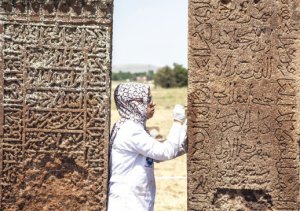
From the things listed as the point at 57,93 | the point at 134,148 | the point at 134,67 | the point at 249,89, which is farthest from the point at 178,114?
the point at 134,67

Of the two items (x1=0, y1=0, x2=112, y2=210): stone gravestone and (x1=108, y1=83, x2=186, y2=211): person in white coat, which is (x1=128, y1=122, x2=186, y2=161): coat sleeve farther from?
(x1=0, y1=0, x2=112, y2=210): stone gravestone

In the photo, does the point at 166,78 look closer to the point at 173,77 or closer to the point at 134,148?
the point at 173,77

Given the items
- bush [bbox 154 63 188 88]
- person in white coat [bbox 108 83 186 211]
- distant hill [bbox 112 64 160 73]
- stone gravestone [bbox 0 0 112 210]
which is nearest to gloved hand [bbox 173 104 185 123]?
person in white coat [bbox 108 83 186 211]

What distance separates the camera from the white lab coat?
4477 mm

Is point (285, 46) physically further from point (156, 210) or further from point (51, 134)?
point (156, 210)

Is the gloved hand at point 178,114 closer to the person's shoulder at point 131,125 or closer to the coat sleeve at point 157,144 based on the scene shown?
the coat sleeve at point 157,144

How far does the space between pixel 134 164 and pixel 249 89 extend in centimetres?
90

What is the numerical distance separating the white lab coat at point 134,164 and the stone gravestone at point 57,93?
0.15 m

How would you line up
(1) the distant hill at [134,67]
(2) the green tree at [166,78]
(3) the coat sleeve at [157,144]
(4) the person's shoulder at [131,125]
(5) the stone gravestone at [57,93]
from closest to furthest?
(3) the coat sleeve at [157,144] < (4) the person's shoulder at [131,125] < (5) the stone gravestone at [57,93] < (2) the green tree at [166,78] < (1) the distant hill at [134,67]

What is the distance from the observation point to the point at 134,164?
454 cm

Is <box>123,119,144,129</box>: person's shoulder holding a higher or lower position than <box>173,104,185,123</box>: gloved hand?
lower

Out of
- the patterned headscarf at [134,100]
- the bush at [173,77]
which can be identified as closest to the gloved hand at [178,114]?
the patterned headscarf at [134,100]

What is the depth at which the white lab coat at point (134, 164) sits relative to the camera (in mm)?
4477

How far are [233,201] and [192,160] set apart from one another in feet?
1.27
